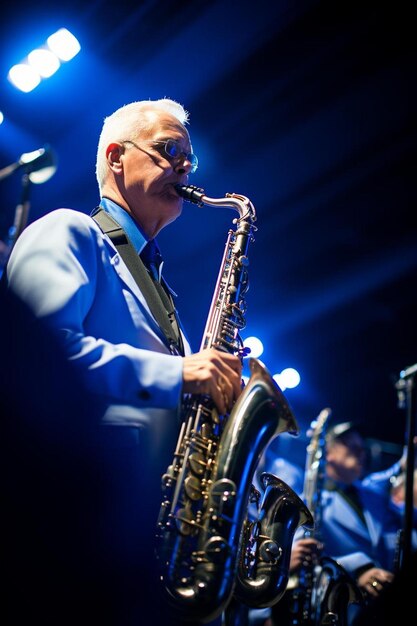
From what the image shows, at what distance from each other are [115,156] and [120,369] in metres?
1.62

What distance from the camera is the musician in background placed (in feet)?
6.53

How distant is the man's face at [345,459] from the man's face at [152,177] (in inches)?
201

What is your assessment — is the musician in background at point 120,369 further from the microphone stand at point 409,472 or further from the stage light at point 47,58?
the stage light at point 47,58

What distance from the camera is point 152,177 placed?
3.07 m

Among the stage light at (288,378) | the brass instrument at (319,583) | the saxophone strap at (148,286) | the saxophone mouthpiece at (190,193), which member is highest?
the stage light at (288,378)

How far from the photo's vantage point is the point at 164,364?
6.83ft

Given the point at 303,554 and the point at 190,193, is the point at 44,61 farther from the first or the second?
the point at 303,554

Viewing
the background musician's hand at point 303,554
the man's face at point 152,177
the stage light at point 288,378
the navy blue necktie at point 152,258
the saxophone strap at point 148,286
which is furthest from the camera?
the stage light at point 288,378

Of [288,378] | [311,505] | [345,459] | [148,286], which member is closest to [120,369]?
[148,286]

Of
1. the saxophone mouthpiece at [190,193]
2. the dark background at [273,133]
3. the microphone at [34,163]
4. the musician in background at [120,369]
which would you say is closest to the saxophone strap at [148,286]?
the musician in background at [120,369]

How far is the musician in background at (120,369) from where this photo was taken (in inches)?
78.4

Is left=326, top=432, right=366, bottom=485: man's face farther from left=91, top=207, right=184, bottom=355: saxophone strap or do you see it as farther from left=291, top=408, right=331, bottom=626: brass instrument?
left=91, top=207, right=184, bottom=355: saxophone strap

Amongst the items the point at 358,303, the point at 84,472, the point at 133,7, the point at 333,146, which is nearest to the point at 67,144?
the point at 133,7

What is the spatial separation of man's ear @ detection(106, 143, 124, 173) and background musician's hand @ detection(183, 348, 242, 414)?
1420 mm
